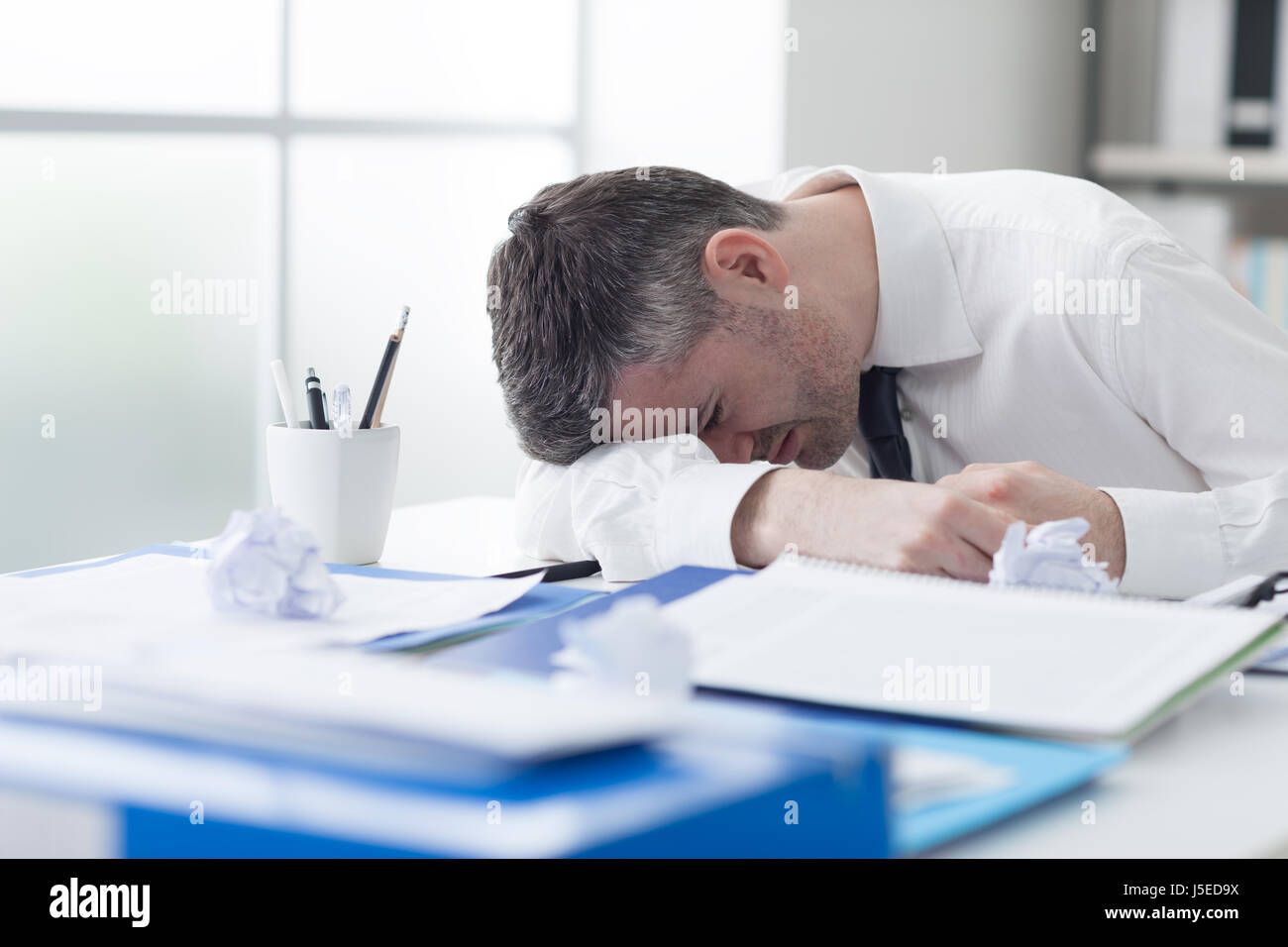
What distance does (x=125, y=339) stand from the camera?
2.10 metres

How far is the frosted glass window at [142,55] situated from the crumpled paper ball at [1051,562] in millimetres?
1607

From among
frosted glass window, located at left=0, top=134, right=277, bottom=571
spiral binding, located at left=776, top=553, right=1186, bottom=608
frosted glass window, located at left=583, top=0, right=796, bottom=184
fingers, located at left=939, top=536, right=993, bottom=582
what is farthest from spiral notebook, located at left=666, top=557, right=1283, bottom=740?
frosted glass window, located at left=583, top=0, right=796, bottom=184

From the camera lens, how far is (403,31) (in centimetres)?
254

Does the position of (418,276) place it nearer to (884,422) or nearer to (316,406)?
(884,422)

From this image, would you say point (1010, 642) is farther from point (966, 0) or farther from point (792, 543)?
point (966, 0)

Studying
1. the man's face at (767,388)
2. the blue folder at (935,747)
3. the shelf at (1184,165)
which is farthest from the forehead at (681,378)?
the shelf at (1184,165)

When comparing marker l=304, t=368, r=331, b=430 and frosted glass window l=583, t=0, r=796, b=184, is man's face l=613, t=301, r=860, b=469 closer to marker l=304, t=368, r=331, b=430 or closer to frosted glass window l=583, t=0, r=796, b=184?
marker l=304, t=368, r=331, b=430

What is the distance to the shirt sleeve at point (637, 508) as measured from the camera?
1080mm

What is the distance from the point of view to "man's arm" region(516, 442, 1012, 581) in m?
0.96

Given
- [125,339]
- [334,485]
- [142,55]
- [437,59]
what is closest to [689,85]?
[437,59]

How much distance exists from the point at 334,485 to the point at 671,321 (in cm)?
34

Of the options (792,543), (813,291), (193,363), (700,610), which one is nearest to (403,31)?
(193,363)
